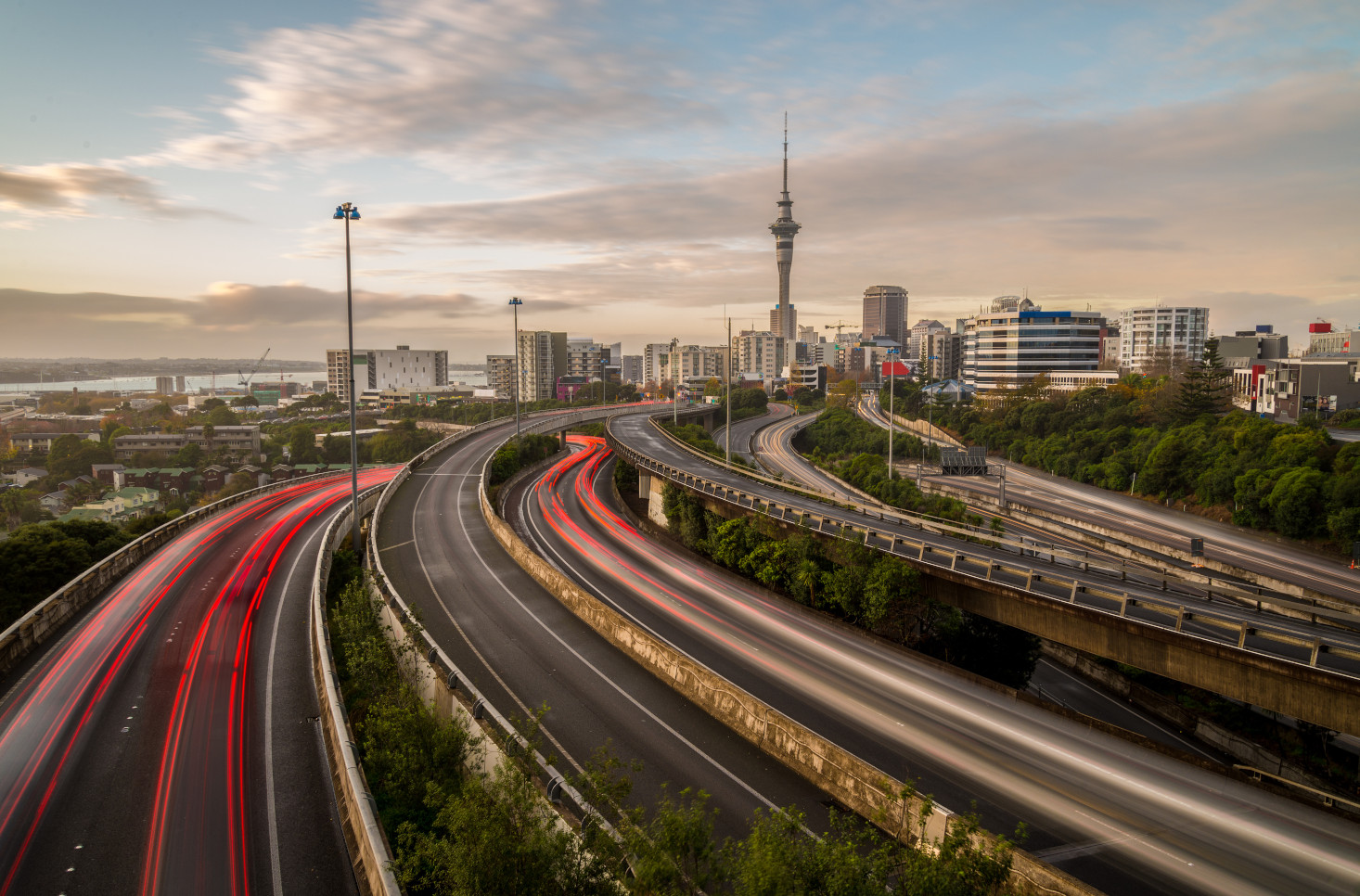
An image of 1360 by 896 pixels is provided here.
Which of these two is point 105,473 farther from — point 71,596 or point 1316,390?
point 1316,390

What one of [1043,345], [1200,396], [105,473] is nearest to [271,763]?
[1200,396]

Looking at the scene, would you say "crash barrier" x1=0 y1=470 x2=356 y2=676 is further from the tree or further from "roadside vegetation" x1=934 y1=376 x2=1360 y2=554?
the tree

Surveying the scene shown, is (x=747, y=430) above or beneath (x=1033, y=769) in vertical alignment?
above

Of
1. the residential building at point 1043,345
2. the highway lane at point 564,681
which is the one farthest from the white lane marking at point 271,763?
the residential building at point 1043,345

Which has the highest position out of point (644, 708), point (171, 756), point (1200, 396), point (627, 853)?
point (1200, 396)

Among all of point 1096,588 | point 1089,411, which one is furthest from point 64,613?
point 1089,411

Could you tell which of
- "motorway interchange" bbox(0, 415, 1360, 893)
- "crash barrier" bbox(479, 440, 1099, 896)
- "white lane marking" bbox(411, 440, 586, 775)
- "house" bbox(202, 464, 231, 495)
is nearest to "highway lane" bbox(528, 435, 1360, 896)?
"motorway interchange" bbox(0, 415, 1360, 893)

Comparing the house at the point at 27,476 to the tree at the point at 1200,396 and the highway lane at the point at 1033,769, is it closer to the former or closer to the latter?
the highway lane at the point at 1033,769
